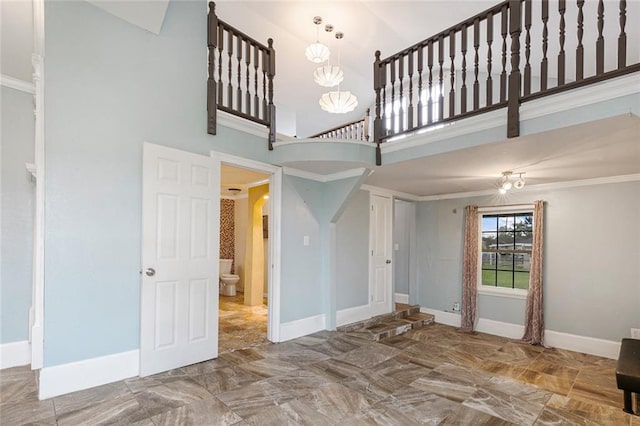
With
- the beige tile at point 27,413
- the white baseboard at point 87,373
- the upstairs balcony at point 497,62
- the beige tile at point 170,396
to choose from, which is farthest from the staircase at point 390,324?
the beige tile at point 27,413

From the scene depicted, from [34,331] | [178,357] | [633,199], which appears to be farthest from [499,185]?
[34,331]

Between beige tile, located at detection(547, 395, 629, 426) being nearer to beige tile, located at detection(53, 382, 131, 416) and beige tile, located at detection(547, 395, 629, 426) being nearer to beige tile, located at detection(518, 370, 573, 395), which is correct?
beige tile, located at detection(518, 370, 573, 395)

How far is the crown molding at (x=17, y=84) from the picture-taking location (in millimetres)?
3447

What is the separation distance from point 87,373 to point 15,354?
1.32m

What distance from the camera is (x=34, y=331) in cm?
254

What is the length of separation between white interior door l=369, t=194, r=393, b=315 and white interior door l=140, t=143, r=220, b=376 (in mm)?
2665

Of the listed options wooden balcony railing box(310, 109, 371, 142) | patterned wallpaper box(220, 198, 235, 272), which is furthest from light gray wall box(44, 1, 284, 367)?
patterned wallpaper box(220, 198, 235, 272)

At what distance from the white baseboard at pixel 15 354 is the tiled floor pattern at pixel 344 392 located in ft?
0.52

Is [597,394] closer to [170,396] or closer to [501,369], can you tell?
[501,369]

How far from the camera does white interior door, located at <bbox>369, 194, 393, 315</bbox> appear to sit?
5289mm

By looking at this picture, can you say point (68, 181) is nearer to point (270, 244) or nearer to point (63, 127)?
point (63, 127)

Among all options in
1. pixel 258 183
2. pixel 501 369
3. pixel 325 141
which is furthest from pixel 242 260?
pixel 501 369

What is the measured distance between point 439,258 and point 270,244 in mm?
3233

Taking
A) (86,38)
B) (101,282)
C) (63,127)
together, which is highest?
(86,38)
